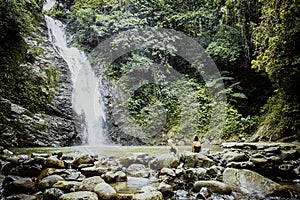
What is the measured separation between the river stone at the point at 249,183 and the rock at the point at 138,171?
1.58 meters

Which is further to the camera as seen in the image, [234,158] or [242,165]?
[234,158]

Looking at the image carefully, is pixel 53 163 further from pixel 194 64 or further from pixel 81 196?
A: pixel 194 64

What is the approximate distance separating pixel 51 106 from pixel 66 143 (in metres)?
1.80

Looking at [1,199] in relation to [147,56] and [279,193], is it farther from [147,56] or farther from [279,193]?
[147,56]

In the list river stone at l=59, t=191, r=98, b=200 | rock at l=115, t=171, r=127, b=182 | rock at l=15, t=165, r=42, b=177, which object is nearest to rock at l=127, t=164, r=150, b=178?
rock at l=115, t=171, r=127, b=182

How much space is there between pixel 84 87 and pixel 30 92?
137 inches

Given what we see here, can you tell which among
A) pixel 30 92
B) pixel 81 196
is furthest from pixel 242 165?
pixel 30 92

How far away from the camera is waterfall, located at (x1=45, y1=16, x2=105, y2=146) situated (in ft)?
36.9

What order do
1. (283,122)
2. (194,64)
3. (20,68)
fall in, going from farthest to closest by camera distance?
(194,64) < (20,68) < (283,122)

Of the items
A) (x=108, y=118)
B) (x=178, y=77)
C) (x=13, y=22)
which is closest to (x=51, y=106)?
(x=108, y=118)

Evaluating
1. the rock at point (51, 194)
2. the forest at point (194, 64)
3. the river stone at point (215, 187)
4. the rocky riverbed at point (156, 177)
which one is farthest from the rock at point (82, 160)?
the forest at point (194, 64)

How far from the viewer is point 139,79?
13.9 metres

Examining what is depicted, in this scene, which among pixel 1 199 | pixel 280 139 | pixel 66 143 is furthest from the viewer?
pixel 66 143

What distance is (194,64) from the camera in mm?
14781
